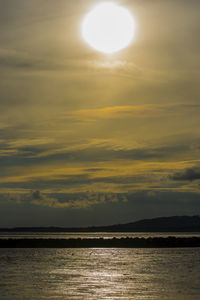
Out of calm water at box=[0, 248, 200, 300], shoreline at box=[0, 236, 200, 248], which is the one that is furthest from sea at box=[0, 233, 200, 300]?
shoreline at box=[0, 236, 200, 248]

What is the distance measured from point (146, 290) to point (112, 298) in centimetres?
511

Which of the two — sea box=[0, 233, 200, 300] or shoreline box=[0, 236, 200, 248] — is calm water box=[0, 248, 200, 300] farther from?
shoreline box=[0, 236, 200, 248]

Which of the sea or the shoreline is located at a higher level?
the shoreline

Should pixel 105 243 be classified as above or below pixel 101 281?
above

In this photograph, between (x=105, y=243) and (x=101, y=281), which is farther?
(x=105, y=243)

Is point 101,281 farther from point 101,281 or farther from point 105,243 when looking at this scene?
point 105,243

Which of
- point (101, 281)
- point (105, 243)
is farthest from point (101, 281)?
point (105, 243)

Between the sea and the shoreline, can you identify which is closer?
the sea

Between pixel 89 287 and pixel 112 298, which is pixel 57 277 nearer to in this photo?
pixel 89 287

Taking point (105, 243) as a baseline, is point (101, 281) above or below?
below

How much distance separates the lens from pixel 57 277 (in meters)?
50.9

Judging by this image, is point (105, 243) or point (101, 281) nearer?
point (101, 281)

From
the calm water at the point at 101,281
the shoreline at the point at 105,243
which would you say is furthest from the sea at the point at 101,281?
the shoreline at the point at 105,243

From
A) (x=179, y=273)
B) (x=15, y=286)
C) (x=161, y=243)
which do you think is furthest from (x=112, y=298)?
(x=161, y=243)
